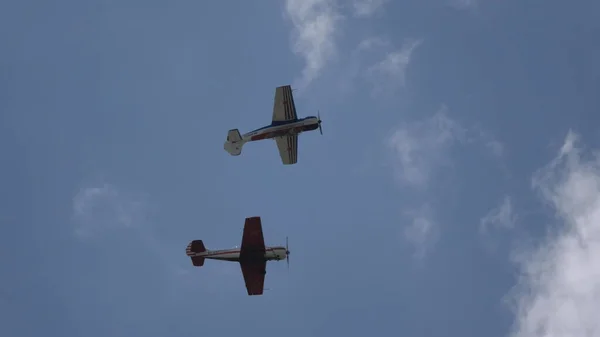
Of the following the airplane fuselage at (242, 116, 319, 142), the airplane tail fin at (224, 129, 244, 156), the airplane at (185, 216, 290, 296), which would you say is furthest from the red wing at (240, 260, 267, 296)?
the airplane fuselage at (242, 116, 319, 142)

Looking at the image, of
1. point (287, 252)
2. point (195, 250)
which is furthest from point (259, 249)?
point (195, 250)

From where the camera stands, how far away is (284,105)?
81500mm

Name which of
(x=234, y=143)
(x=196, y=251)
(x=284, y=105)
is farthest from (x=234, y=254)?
(x=284, y=105)

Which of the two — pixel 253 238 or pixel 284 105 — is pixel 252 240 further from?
pixel 284 105

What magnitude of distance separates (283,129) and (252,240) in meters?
16.1

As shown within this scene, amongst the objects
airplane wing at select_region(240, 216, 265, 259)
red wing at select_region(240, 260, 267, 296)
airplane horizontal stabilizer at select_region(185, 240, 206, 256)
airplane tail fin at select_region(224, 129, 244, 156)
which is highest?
airplane tail fin at select_region(224, 129, 244, 156)

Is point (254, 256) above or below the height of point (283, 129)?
below

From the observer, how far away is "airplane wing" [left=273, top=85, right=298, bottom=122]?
8069 centimetres

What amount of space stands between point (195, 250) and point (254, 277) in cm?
782

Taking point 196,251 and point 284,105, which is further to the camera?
point 284,105

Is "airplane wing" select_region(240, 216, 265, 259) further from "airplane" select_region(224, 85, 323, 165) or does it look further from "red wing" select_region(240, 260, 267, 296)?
"airplane" select_region(224, 85, 323, 165)

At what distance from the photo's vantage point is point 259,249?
2913 inches

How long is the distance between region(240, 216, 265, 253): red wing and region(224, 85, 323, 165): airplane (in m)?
15.0

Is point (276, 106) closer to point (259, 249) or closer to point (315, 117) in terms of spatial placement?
point (315, 117)
